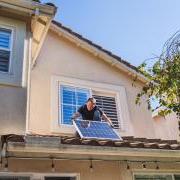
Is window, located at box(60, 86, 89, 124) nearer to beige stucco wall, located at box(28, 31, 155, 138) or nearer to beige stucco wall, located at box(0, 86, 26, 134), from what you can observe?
beige stucco wall, located at box(28, 31, 155, 138)

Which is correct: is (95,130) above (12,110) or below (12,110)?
below

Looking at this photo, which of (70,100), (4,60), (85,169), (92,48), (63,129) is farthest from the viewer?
(92,48)

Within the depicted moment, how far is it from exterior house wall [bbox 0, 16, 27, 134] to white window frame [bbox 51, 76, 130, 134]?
2.22 meters

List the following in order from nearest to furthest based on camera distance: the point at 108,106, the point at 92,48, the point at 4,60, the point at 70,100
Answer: the point at 4,60
the point at 70,100
the point at 108,106
the point at 92,48

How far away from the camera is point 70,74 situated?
1120 centimetres

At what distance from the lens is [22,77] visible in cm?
812

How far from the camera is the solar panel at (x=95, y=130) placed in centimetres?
798

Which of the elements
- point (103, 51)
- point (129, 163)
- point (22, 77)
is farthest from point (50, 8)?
point (129, 163)

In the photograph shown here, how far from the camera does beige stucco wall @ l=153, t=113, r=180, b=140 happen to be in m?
14.6

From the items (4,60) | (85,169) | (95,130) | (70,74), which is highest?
(70,74)

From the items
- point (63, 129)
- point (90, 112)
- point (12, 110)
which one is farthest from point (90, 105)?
point (12, 110)

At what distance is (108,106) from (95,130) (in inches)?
126

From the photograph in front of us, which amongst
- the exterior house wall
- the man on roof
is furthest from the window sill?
the exterior house wall

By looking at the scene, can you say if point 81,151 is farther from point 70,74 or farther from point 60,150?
point 70,74
